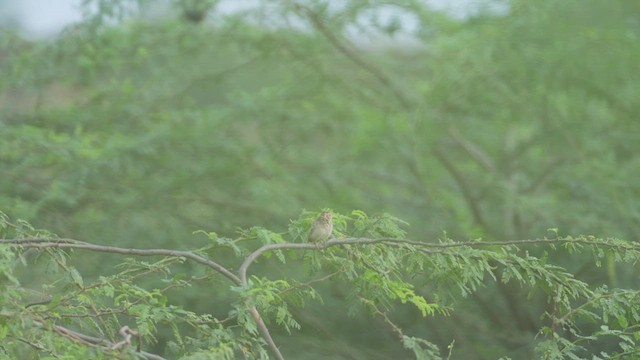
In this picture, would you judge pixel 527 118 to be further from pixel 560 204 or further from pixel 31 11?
pixel 31 11

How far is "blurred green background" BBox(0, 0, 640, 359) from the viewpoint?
5.65 meters

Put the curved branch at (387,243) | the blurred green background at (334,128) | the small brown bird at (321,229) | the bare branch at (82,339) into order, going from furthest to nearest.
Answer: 1. the blurred green background at (334,128)
2. the small brown bird at (321,229)
3. the curved branch at (387,243)
4. the bare branch at (82,339)

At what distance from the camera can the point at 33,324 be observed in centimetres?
258

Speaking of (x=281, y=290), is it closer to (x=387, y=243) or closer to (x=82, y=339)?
(x=387, y=243)

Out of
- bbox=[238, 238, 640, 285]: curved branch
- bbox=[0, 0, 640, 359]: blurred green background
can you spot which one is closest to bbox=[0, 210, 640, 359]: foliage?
bbox=[238, 238, 640, 285]: curved branch

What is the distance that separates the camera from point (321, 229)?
303 cm

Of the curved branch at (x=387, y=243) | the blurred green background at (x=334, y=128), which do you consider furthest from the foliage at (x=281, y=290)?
the blurred green background at (x=334, y=128)

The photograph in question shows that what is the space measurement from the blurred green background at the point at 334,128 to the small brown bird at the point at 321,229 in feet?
7.21

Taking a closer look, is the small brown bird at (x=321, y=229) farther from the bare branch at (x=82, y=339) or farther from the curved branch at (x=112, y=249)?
the bare branch at (x=82, y=339)

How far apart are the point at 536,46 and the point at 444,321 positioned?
62.9 inches

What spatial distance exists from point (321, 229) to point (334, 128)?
415 cm

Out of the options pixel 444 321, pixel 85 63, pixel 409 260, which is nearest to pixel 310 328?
pixel 444 321

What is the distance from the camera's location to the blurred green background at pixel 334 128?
5.65 m

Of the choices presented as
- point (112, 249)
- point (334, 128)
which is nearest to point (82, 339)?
point (112, 249)
